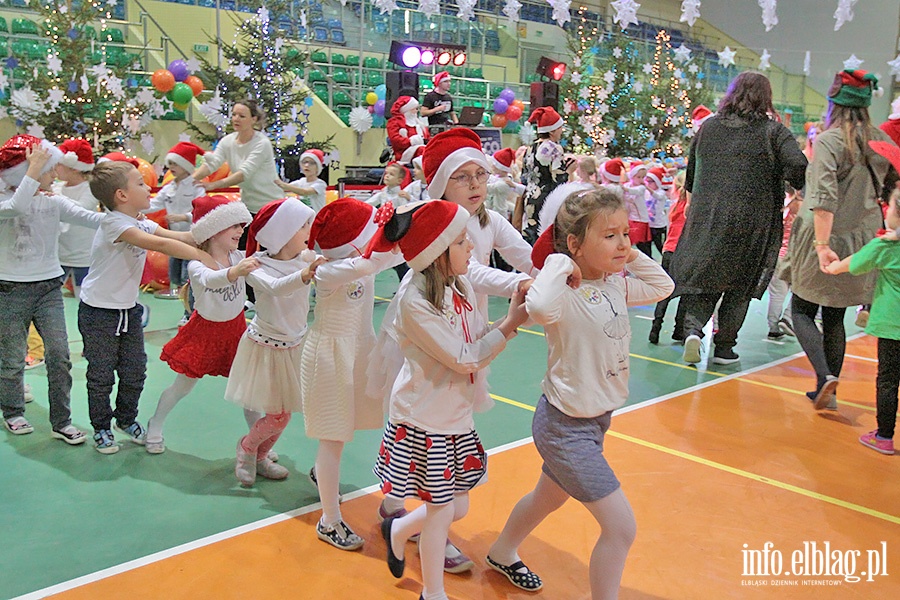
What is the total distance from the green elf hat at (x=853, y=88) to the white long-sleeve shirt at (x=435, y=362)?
321cm

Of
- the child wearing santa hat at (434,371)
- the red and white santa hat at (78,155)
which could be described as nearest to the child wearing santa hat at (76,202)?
the red and white santa hat at (78,155)

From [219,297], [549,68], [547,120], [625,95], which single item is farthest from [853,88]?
[625,95]

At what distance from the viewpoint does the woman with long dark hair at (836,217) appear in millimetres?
4582

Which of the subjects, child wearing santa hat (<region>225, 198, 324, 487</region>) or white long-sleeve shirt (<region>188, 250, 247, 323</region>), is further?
white long-sleeve shirt (<region>188, 250, 247, 323</region>)

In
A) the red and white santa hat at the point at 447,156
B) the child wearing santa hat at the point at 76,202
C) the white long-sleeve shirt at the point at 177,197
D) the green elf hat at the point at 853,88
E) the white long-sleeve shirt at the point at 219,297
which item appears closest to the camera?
the red and white santa hat at the point at 447,156

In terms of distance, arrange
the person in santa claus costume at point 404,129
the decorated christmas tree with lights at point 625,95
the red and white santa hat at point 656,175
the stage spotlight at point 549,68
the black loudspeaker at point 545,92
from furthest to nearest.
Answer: the decorated christmas tree with lights at point 625,95, the stage spotlight at point 549,68, the black loudspeaker at point 545,92, the red and white santa hat at point 656,175, the person in santa claus costume at point 404,129

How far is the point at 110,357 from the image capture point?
13.2 feet

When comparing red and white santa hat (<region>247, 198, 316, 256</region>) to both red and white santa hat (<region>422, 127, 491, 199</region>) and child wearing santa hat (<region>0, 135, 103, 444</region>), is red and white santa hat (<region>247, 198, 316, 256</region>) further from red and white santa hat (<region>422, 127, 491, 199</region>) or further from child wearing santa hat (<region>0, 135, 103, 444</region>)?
child wearing santa hat (<region>0, 135, 103, 444</region>)

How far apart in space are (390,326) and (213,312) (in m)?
1.42

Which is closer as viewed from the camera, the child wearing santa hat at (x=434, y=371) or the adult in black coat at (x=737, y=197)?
the child wearing santa hat at (x=434, y=371)

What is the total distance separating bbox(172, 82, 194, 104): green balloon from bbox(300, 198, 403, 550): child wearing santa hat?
34.1 ft

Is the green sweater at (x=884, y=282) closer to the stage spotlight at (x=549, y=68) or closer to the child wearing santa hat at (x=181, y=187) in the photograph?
the child wearing santa hat at (x=181, y=187)

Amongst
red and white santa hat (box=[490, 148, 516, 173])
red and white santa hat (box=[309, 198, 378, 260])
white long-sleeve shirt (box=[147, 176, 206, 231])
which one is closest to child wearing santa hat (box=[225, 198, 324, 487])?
red and white santa hat (box=[309, 198, 378, 260])

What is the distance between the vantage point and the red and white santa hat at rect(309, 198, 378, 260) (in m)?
3.04
